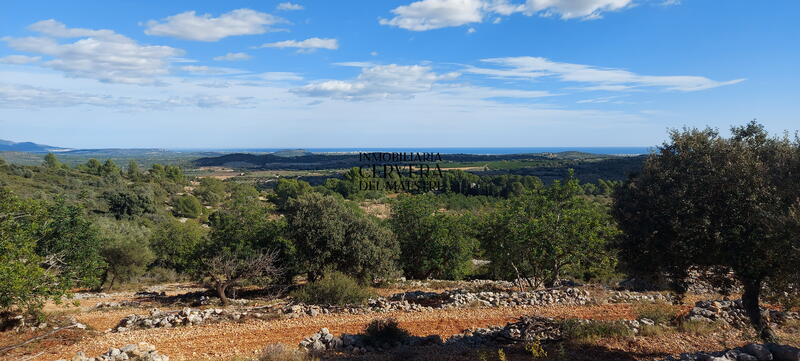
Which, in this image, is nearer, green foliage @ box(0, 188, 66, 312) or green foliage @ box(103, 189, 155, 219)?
green foliage @ box(0, 188, 66, 312)

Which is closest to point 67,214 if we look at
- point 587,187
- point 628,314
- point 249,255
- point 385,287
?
point 249,255

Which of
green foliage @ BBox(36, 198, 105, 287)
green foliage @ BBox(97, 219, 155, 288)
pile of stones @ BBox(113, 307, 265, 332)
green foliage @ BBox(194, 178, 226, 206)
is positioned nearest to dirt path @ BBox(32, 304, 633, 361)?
pile of stones @ BBox(113, 307, 265, 332)

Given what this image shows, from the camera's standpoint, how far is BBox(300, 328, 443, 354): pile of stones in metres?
12.5

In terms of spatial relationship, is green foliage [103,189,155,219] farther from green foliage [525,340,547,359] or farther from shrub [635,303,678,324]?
shrub [635,303,678,324]

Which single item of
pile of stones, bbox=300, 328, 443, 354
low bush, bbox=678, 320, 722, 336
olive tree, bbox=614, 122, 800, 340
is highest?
olive tree, bbox=614, 122, 800, 340

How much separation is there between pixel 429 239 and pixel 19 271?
21.4m

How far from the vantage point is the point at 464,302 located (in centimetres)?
1848

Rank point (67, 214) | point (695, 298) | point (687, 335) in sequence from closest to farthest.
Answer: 1. point (687, 335)
2. point (695, 298)
3. point (67, 214)

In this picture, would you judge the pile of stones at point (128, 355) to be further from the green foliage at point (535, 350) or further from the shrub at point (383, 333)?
the green foliage at point (535, 350)

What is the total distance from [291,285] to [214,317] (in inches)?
306

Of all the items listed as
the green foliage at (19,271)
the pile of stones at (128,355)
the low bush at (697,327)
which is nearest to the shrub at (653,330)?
the low bush at (697,327)

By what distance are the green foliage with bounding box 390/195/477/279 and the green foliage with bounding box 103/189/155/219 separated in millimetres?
40495

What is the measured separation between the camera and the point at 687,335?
12.3 m

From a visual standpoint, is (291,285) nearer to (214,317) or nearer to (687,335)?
(214,317)
